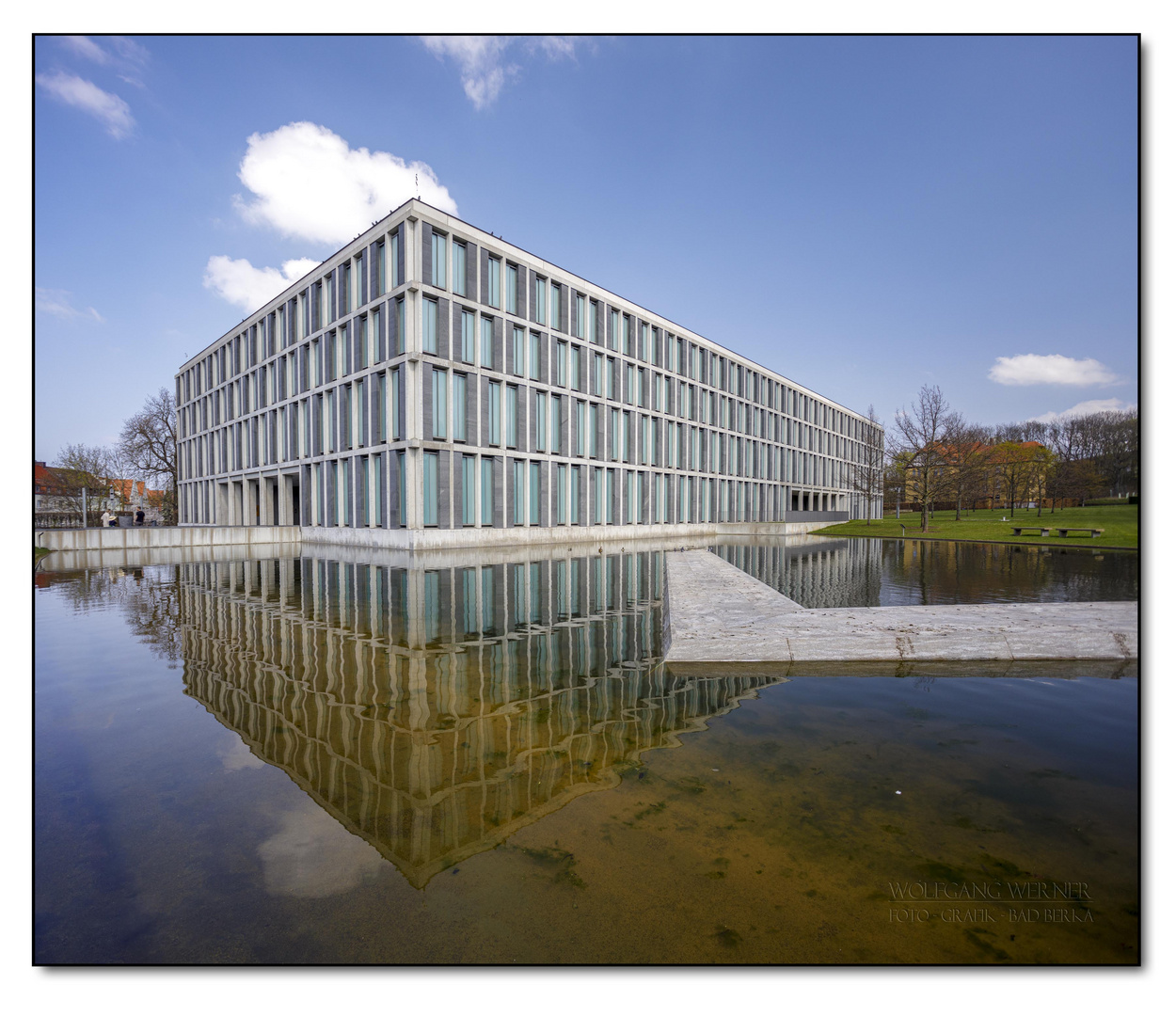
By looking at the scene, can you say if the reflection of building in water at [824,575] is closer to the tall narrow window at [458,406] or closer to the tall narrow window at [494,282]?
the tall narrow window at [458,406]

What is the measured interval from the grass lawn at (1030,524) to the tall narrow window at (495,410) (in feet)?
86.2

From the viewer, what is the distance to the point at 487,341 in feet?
115

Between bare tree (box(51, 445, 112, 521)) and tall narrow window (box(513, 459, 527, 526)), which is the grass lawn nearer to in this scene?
tall narrow window (box(513, 459, 527, 526))

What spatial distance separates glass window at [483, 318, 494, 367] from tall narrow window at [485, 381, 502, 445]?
1.33 meters

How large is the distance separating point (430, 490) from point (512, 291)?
1436 cm

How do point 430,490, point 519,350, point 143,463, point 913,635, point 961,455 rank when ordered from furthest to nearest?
point 143,463 < point 961,455 < point 519,350 < point 430,490 < point 913,635

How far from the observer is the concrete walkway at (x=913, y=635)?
725 centimetres

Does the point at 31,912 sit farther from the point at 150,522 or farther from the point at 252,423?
the point at 150,522

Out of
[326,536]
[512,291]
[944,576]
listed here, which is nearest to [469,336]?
[512,291]

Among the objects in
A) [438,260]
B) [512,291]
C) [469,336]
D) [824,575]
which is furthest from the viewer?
[512,291]

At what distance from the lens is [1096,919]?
2658mm

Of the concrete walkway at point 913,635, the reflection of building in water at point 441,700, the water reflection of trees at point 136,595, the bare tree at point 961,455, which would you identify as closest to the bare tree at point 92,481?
the water reflection of trees at point 136,595

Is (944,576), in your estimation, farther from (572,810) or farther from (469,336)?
(469,336)

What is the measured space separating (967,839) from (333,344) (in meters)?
41.0
